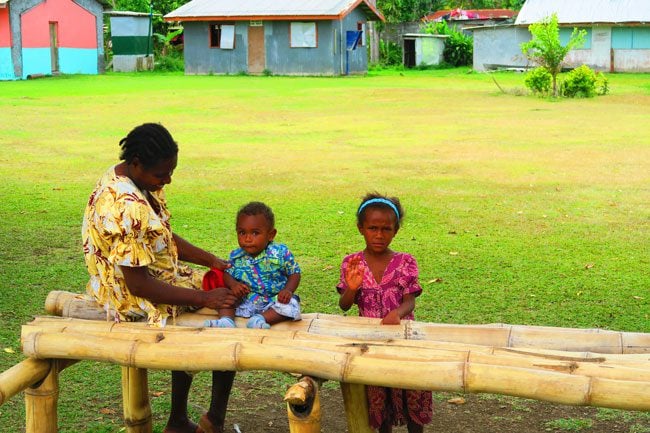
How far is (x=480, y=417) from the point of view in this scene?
480cm

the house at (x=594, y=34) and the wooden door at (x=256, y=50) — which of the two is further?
the wooden door at (x=256, y=50)

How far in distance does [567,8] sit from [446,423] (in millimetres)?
39136

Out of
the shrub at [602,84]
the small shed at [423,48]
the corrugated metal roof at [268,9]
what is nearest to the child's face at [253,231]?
the shrub at [602,84]

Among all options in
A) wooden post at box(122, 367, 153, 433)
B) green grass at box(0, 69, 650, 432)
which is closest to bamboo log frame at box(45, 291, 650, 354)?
wooden post at box(122, 367, 153, 433)

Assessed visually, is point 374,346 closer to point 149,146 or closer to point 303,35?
Answer: point 149,146

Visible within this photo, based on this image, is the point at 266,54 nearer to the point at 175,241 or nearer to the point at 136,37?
the point at 136,37

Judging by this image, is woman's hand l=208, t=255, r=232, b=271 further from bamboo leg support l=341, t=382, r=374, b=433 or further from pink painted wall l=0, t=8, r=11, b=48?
pink painted wall l=0, t=8, r=11, b=48

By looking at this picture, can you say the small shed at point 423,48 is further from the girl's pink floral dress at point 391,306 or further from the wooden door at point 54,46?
the girl's pink floral dress at point 391,306

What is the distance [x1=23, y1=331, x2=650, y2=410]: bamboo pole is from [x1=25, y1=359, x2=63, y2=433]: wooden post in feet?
0.56

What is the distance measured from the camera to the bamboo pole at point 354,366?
11.2ft

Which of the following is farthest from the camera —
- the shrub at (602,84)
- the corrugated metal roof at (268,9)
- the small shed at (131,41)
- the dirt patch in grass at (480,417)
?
the small shed at (131,41)

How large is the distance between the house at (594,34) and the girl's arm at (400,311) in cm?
3614

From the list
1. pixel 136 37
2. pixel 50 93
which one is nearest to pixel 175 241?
pixel 50 93

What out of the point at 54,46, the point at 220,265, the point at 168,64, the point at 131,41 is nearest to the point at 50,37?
the point at 54,46
